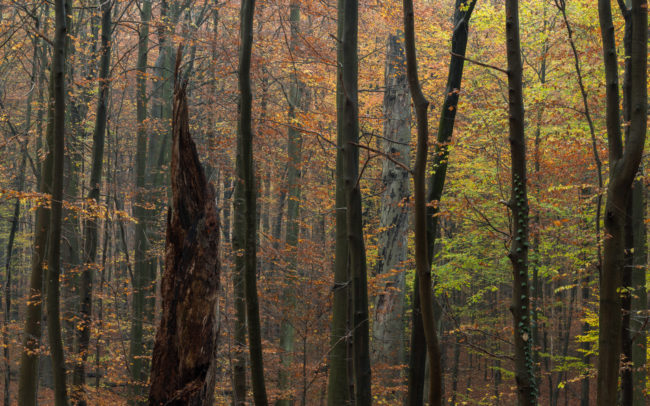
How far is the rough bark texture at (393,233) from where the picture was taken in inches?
399

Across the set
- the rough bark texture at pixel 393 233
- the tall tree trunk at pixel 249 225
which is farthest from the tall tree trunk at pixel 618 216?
the rough bark texture at pixel 393 233

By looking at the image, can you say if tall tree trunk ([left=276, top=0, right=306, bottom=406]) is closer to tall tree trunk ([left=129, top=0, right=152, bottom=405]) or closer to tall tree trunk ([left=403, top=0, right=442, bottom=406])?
tall tree trunk ([left=129, top=0, right=152, bottom=405])

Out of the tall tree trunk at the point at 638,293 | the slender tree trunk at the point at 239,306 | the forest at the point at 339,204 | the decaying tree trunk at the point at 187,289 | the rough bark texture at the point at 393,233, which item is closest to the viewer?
the decaying tree trunk at the point at 187,289

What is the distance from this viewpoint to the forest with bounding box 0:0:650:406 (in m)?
4.39

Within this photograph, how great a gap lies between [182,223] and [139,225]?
9793 millimetres

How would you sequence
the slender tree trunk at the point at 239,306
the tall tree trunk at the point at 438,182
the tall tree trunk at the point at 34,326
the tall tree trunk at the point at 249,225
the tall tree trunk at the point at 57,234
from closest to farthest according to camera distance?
1. the tall tree trunk at the point at 249,225
2. the tall tree trunk at the point at 438,182
3. the tall tree trunk at the point at 57,234
4. the slender tree trunk at the point at 239,306
5. the tall tree trunk at the point at 34,326

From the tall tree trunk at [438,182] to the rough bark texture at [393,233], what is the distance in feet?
12.3

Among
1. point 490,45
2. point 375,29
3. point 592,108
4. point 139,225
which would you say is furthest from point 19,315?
point 592,108

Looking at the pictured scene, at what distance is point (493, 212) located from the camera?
47.9 ft

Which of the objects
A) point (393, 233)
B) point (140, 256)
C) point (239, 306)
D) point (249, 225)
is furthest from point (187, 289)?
point (140, 256)

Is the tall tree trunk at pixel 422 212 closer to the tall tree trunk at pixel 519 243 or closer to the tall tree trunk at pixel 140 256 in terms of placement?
the tall tree trunk at pixel 519 243

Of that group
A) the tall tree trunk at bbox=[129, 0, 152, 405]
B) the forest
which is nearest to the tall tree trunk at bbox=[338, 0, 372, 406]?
the forest

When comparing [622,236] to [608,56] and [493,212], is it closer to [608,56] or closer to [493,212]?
[608,56]

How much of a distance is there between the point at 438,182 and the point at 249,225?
2.23 meters
